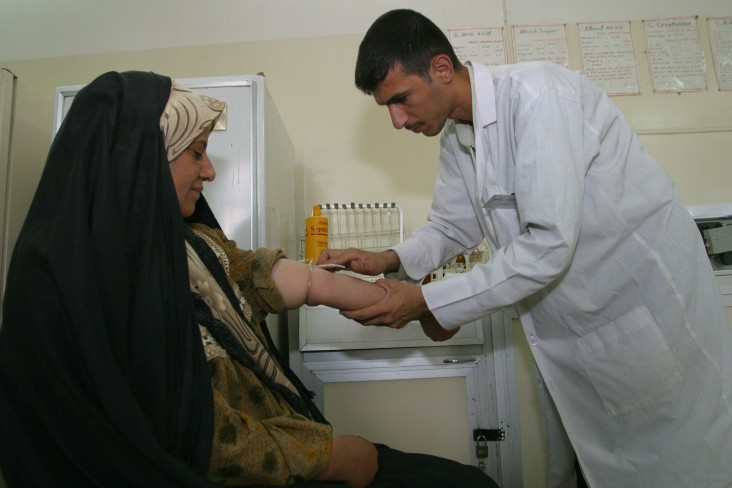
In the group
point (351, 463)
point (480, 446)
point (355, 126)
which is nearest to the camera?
point (351, 463)

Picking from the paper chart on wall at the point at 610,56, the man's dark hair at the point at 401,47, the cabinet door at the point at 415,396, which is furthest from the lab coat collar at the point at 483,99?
the paper chart on wall at the point at 610,56

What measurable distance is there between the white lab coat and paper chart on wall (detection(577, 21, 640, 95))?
1.03m

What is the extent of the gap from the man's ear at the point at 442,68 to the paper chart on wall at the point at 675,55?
131 cm

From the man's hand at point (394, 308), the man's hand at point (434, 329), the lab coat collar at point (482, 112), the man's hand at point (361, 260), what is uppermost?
the lab coat collar at point (482, 112)

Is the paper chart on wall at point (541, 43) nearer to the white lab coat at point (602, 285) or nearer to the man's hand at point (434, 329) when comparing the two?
the white lab coat at point (602, 285)

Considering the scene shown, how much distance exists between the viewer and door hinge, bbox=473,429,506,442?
1.50m

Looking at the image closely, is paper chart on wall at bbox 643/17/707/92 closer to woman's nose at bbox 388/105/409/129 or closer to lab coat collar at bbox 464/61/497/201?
lab coat collar at bbox 464/61/497/201

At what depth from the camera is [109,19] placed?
2.09m

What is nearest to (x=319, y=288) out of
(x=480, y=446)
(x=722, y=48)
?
(x=480, y=446)

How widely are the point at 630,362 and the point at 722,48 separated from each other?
5.66 feet

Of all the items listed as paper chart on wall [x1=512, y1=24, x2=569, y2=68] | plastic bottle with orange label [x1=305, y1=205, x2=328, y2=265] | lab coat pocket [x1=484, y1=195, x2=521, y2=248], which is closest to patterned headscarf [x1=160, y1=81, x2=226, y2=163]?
lab coat pocket [x1=484, y1=195, x2=521, y2=248]

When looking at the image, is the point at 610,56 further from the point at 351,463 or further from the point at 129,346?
the point at 129,346

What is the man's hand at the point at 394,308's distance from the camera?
3.56 ft

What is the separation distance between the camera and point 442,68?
1.14 meters
